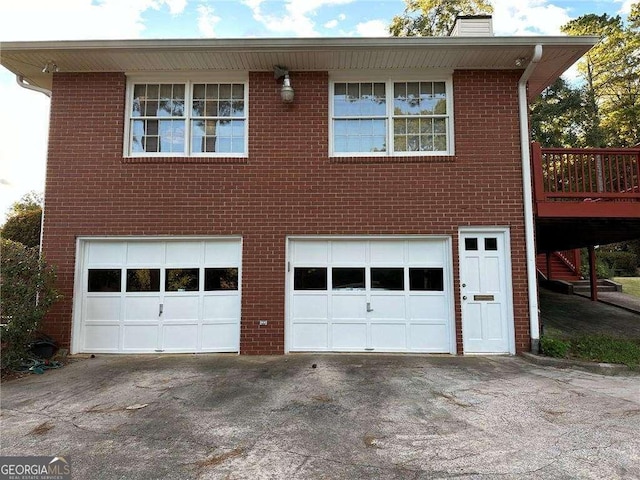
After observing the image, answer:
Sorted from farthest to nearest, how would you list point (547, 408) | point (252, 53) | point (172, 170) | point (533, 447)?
point (172, 170) → point (252, 53) → point (547, 408) → point (533, 447)

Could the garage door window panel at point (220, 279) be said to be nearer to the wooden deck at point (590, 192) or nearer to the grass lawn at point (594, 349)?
the grass lawn at point (594, 349)

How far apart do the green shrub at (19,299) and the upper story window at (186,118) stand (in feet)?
8.50

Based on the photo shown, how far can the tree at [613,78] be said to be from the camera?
19.6 metres

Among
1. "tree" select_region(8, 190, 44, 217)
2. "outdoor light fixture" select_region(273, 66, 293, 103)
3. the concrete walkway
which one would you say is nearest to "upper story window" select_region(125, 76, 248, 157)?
"outdoor light fixture" select_region(273, 66, 293, 103)

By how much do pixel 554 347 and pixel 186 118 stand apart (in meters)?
7.88

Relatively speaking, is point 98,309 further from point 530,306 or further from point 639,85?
point 639,85

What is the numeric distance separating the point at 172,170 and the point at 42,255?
2814 millimetres

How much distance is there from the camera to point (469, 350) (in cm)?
704

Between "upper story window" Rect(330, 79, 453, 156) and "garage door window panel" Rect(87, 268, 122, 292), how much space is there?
4821 mm

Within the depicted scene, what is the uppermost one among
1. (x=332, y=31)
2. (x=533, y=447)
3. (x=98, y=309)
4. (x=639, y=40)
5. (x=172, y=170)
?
(x=639, y=40)

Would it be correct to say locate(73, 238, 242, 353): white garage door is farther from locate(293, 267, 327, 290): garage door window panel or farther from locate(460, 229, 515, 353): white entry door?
locate(460, 229, 515, 353): white entry door

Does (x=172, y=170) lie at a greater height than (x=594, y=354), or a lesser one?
greater

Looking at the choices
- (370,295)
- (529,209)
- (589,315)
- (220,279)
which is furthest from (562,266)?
(220,279)

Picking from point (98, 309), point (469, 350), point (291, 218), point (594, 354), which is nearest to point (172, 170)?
point (291, 218)
